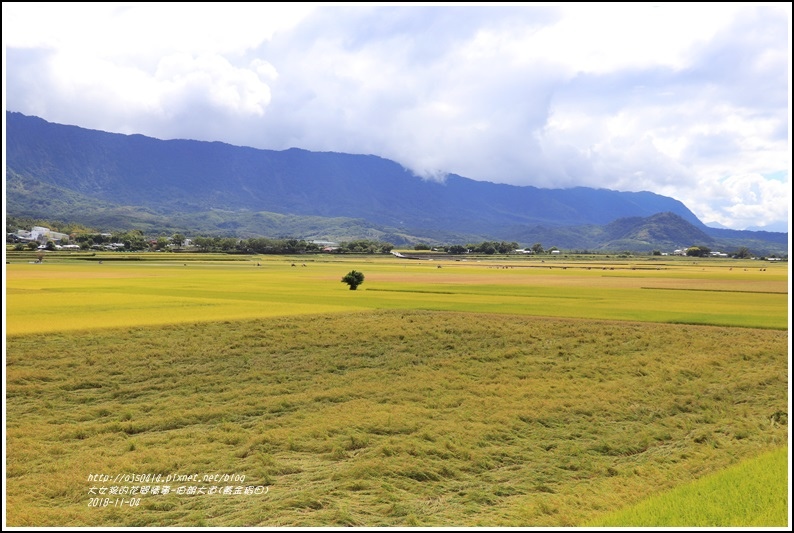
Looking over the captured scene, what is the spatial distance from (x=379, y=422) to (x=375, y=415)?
0.75m

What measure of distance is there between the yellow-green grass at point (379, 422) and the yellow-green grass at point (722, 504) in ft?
2.72

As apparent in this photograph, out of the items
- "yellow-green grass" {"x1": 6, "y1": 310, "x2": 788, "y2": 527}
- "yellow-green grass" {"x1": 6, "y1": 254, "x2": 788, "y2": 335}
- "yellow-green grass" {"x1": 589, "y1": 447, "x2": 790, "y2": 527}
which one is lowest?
"yellow-green grass" {"x1": 6, "y1": 310, "x2": 788, "y2": 527}

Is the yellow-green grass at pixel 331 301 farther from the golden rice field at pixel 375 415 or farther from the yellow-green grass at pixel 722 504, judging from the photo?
the yellow-green grass at pixel 722 504

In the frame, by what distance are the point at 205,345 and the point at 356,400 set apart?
1126 cm

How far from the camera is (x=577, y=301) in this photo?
1973 inches

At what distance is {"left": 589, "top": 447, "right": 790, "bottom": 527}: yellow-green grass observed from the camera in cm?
1019

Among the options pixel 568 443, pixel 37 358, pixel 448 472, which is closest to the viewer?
pixel 448 472

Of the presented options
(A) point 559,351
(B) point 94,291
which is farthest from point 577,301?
(B) point 94,291

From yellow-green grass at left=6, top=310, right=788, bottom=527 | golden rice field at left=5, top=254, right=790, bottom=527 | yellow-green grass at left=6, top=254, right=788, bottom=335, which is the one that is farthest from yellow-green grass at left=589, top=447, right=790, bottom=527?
yellow-green grass at left=6, top=254, right=788, bottom=335

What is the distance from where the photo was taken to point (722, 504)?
11.2m

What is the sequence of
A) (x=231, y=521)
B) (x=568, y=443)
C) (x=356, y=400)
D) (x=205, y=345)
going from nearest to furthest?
(x=231, y=521) < (x=568, y=443) < (x=356, y=400) < (x=205, y=345)

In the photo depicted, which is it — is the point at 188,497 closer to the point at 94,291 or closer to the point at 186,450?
the point at 186,450

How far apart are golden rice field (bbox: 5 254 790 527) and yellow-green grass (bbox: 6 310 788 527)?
0.07 metres

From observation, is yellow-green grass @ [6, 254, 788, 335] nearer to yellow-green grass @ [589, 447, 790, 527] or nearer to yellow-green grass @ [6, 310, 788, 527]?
yellow-green grass @ [6, 310, 788, 527]
